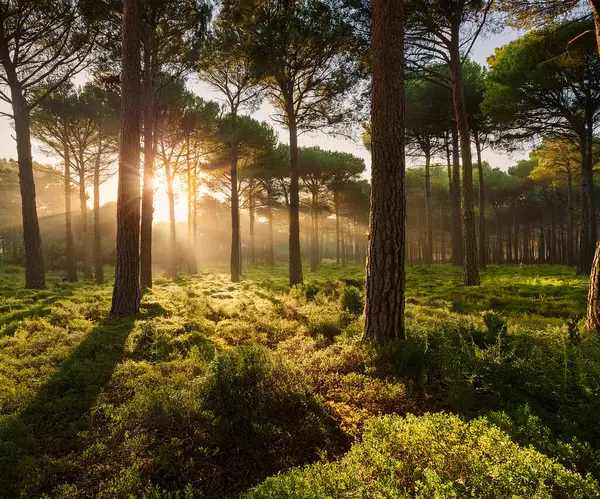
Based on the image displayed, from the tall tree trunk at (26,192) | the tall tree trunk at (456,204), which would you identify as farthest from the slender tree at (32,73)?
the tall tree trunk at (456,204)

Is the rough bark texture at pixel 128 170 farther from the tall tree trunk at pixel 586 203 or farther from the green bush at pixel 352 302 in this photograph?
the tall tree trunk at pixel 586 203

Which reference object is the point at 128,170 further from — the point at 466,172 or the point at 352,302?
the point at 466,172

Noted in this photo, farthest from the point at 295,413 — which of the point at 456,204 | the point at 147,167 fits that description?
the point at 456,204

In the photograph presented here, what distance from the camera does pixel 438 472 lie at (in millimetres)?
1940

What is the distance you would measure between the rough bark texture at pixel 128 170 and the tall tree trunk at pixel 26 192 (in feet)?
20.8

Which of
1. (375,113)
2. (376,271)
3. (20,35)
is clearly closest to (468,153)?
(375,113)

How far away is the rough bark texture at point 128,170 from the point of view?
271 inches

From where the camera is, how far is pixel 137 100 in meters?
7.01

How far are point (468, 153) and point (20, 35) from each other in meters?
15.8

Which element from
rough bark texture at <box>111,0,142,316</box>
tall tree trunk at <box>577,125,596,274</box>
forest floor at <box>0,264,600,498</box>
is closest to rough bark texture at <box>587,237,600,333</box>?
forest floor at <box>0,264,600,498</box>

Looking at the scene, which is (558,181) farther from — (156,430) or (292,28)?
(156,430)

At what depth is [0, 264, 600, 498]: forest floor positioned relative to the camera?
6.64ft

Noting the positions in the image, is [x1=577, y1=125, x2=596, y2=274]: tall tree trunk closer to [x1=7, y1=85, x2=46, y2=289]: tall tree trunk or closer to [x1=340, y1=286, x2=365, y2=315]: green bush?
[x1=340, y1=286, x2=365, y2=315]: green bush

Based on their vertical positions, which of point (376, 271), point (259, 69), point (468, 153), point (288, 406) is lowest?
point (288, 406)
